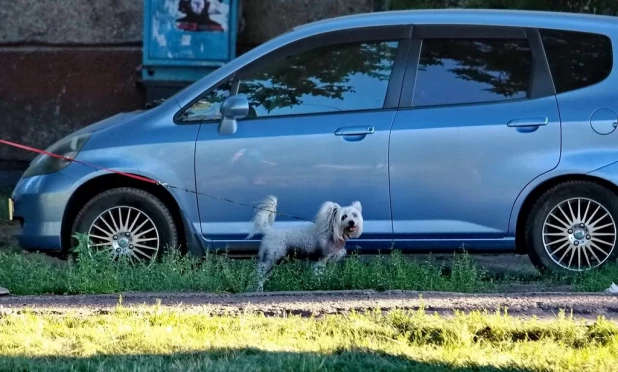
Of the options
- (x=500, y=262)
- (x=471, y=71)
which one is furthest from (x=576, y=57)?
(x=500, y=262)

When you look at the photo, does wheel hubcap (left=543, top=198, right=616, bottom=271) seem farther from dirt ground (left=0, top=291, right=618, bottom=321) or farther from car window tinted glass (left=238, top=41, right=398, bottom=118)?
car window tinted glass (left=238, top=41, right=398, bottom=118)

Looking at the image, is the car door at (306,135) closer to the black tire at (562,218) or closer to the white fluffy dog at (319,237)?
the white fluffy dog at (319,237)

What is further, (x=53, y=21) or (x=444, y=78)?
(x=53, y=21)

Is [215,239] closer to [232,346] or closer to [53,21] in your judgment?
[232,346]

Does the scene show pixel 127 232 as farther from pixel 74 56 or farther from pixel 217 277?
pixel 74 56

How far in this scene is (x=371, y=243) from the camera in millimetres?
7676

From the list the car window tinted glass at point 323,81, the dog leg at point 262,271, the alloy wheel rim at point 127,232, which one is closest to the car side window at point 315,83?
the car window tinted glass at point 323,81

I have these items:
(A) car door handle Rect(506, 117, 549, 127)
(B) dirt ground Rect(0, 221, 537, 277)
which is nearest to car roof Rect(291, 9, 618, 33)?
(A) car door handle Rect(506, 117, 549, 127)

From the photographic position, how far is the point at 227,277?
674cm

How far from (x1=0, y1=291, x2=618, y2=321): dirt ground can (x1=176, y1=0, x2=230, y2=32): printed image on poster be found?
6117mm

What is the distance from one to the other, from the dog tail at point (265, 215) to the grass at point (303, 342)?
1692 millimetres


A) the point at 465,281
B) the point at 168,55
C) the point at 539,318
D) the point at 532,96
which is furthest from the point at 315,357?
the point at 168,55

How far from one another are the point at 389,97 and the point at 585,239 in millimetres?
1594

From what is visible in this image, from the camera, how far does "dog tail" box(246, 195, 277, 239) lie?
7316mm
